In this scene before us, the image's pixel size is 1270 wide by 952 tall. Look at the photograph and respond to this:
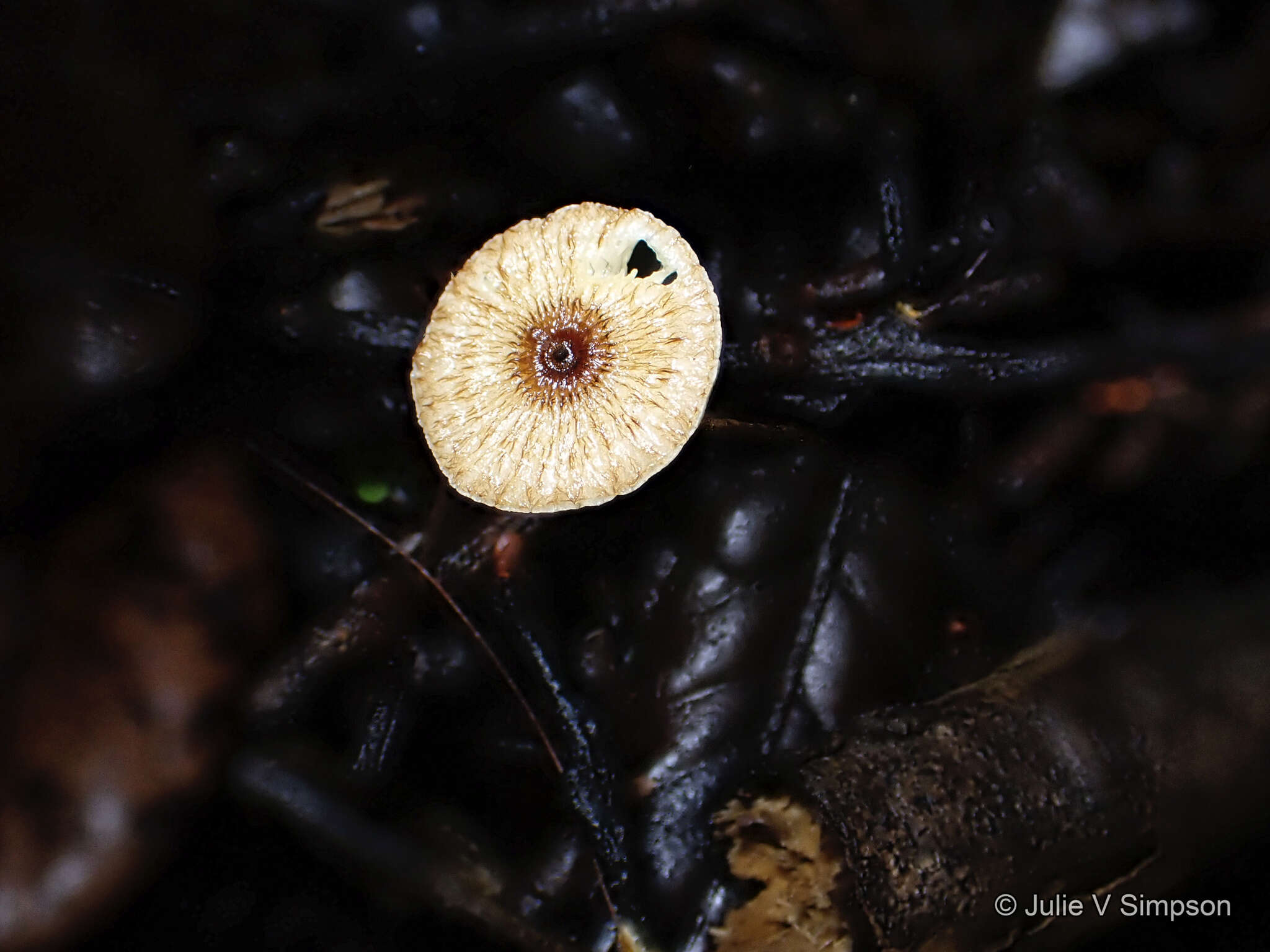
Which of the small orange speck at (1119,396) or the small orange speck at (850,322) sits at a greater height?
the small orange speck at (850,322)

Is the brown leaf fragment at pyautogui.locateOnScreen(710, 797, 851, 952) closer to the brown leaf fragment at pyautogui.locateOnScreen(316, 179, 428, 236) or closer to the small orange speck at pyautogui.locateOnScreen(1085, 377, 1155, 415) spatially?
the small orange speck at pyautogui.locateOnScreen(1085, 377, 1155, 415)

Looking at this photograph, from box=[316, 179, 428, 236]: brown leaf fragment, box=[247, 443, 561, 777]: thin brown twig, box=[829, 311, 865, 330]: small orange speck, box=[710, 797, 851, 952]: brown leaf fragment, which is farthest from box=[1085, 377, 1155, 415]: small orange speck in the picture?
box=[316, 179, 428, 236]: brown leaf fragment

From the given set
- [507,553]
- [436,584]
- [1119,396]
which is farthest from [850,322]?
[436,584]

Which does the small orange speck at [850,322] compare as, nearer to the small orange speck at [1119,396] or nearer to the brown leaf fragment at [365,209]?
the small orange speck at [1119,396]

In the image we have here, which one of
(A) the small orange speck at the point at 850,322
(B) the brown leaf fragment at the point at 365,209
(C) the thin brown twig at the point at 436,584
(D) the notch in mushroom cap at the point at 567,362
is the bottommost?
(C) the thin brown twig at the point at 436,584

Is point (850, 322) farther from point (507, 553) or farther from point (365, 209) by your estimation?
point (365, 209)

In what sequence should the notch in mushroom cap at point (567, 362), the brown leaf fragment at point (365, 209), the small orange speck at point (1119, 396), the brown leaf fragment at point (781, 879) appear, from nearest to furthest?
the brown leaf fragment at point (781, 879) < the notch in mushroom cap at point (567, 362) < the brown leaf fragment at point (365, 209) < the small orange speck at point (1119, 396)

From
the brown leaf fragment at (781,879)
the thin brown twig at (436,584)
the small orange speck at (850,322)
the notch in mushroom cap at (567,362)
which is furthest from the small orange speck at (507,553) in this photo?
the small orange speck at (850,322)
